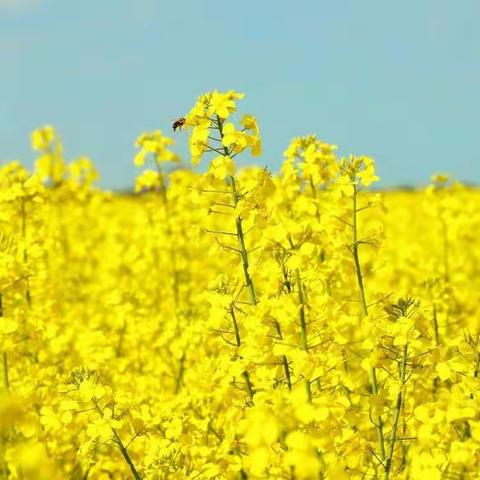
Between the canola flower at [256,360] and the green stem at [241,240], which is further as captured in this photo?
the green stem at [241,240]

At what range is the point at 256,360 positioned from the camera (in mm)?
3168

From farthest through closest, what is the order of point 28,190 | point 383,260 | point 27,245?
point 28,190, point 27,245, point 383,260

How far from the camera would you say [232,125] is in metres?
3.57

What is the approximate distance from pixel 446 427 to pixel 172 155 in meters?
4.40

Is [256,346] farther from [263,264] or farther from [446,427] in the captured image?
[446,427]

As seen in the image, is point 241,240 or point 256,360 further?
point 241,240

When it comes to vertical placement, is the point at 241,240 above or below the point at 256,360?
above

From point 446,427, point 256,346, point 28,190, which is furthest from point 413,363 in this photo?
point 28,190

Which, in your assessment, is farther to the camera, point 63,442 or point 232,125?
point 63,442

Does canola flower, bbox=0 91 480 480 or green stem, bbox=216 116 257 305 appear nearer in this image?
canola flower, bbox=0 91 480 480

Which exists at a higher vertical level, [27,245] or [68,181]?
[68,181]

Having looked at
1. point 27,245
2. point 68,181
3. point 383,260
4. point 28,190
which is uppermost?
point 68,181

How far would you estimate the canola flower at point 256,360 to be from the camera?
287 centimetres

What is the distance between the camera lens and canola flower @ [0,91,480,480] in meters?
2.87
